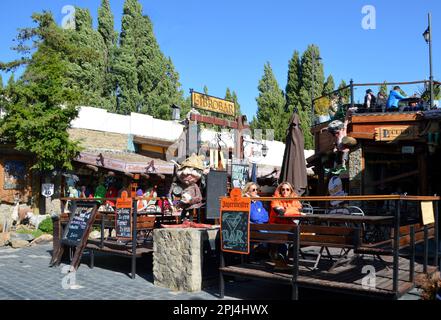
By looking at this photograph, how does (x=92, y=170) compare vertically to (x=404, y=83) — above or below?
below

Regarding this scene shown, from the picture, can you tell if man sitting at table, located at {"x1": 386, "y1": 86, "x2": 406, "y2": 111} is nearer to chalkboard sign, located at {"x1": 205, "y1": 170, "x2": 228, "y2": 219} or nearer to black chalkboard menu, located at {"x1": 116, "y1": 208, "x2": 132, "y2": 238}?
chalkboard sign, located at {"x1": 205, "y1": 170, "x2": 228, "y2": 219}

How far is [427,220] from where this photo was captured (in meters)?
5.75

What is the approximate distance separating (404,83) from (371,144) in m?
1.78

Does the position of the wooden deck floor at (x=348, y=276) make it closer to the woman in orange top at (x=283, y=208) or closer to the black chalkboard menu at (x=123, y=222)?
the woman in orange top at (x=283, y=208)

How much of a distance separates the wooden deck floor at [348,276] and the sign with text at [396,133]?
5146 millimetres

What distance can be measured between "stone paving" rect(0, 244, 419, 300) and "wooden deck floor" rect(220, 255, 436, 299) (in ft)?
1.36

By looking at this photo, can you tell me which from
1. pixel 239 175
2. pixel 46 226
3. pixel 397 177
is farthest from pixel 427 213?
pixel 46 226

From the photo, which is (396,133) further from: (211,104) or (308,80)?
(308,80)

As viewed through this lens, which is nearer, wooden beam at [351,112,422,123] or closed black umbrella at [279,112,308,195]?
closed black umbrella at [279,112,308,195]

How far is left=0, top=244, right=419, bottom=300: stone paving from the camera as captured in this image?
6207 millimetres

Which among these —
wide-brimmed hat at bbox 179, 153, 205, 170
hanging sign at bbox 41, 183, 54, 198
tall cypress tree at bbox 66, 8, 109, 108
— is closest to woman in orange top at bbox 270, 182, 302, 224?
wide-brimmed hat at bbox 179, 153, 205, 170

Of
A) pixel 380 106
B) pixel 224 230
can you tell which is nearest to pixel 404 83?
pixel 380 106

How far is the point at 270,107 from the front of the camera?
129 feet

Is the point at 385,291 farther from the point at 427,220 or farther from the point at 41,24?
the point at 41,24
